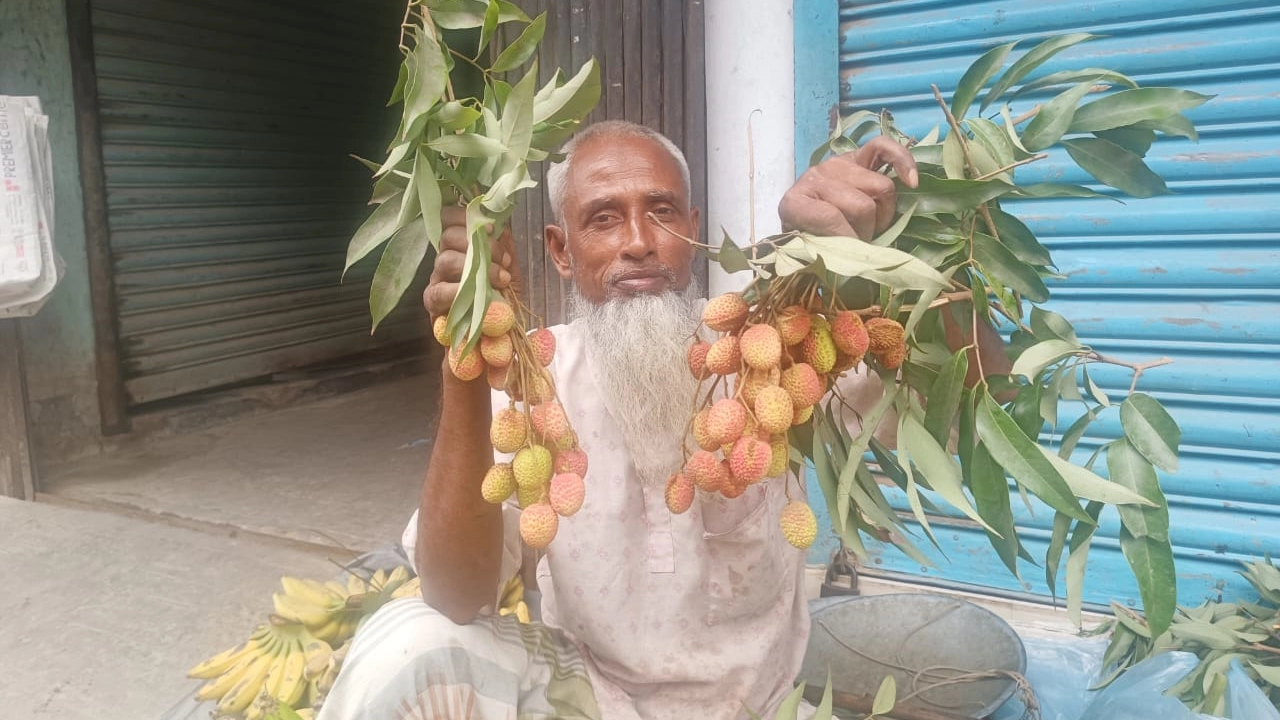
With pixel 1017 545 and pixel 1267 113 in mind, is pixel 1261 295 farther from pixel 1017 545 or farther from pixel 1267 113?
pixel 1017 545

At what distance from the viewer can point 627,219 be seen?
1713mm

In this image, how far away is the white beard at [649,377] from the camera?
1.61 metres

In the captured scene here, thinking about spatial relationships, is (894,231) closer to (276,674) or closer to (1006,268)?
(1006,268)

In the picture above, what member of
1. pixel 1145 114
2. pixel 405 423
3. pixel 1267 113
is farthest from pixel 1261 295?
pixel 405 423

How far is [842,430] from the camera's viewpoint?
1.19 metres

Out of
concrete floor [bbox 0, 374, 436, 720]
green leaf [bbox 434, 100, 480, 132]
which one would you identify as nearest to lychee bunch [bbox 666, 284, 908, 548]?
green leaf [bbox 434, 100, 480, 132]

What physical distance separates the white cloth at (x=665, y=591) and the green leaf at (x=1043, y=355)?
615 mm

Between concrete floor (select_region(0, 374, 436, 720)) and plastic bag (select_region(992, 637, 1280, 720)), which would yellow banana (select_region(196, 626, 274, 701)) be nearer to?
concrete floor (select_region(0, 374, 436, 720))

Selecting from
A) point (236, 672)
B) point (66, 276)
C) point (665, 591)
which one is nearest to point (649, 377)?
point (665, 591)

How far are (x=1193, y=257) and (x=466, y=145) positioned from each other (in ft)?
7.56

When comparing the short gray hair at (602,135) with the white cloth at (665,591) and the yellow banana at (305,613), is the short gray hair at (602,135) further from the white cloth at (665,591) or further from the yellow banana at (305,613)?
the yellow banana at (305,613)

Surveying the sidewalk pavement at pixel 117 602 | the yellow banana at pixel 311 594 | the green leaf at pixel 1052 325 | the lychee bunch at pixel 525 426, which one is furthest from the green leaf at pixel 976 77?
the sidewalk pavement at pixel 117 602

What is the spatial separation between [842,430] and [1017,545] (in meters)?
0.27

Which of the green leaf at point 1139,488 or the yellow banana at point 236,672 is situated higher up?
the green leaf at point 1139,488
